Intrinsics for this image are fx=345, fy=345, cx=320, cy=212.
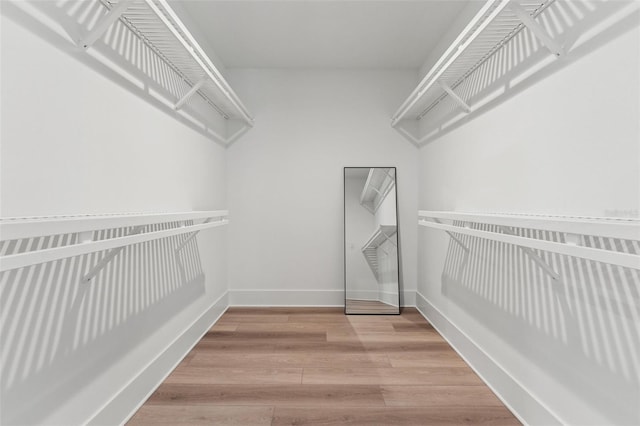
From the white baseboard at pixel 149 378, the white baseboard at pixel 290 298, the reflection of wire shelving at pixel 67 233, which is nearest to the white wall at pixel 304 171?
the white baseboard at pixel 290 298

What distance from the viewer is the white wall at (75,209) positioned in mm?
1038

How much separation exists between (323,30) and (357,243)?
1882mm

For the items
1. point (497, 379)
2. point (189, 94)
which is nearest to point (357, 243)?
point (497, 379)

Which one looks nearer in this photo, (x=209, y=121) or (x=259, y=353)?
(x=259, y=353)

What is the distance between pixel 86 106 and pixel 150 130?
50cm

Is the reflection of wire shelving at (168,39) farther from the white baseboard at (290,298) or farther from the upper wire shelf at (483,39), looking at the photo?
the white baseboard at (290,298)

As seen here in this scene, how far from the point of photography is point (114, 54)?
1.52m

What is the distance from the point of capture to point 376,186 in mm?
3402

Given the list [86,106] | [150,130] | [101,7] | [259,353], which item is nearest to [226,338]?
[259,353]

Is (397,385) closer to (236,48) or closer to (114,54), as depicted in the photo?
(114,54)

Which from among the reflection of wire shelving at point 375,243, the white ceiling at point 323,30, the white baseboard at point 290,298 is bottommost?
the white baseboard at point 290,298

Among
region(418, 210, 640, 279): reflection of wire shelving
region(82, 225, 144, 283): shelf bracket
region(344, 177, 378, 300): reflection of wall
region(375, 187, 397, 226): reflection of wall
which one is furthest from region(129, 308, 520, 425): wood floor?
region(375, 187, 397, 226): reflection of wall

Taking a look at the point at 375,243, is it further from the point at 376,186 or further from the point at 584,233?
the point at 584,233

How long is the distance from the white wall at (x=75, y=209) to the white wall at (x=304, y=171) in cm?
134
